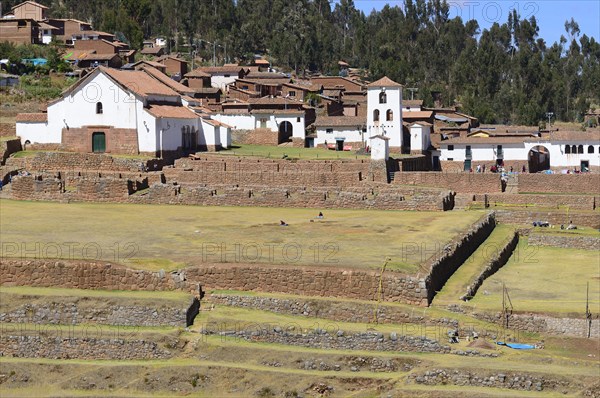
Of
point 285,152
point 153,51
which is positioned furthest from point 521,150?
point 153,51

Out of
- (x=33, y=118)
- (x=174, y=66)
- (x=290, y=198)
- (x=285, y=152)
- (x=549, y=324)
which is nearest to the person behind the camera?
(x=549, y=324)

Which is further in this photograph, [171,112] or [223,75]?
[223,75]

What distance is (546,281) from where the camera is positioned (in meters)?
37.4

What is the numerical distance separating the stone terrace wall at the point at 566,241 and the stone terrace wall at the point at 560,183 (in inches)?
425

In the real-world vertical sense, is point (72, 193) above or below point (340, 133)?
below

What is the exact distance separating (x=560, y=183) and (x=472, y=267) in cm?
2170

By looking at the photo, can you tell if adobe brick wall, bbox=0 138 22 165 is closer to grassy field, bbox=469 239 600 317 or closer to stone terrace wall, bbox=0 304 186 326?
grassy field, bbox=469 239 600 317

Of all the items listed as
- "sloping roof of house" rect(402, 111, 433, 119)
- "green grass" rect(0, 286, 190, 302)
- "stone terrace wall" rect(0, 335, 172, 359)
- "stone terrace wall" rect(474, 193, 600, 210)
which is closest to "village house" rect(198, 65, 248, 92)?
"sloping roof of house" rect(402, 111, 433, 119)

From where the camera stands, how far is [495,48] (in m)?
113

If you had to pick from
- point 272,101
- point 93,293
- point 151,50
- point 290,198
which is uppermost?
point 151,50

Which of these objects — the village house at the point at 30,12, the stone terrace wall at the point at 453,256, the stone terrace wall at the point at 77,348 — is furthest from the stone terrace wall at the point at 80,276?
the village house at the point at 30,12

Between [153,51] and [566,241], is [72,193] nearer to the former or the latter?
[566,241]

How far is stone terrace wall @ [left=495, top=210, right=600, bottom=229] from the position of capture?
49.5 metres

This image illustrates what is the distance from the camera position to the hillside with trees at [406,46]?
105 metres
